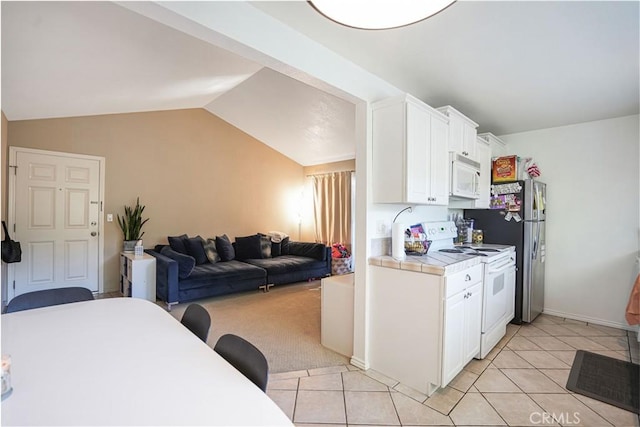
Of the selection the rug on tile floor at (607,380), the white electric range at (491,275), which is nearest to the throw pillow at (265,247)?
the white electric range at (491,275)

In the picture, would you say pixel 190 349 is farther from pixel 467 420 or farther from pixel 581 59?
pixel 581 59

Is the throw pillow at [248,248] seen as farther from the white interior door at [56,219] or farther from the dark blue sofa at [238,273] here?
the white interior door at [56,219]

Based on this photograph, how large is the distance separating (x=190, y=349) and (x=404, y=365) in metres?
1.63

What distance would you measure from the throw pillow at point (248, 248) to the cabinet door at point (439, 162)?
11.5 feet

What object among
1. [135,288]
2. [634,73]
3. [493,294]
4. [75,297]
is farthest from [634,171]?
[135,288]

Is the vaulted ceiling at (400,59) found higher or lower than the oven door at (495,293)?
higher

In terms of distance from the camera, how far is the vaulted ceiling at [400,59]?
1923 millimetres

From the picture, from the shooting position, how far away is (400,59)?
7.82 ft

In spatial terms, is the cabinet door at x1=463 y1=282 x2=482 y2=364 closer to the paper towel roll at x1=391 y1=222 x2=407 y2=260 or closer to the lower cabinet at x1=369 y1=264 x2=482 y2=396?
the lower cabinet at x1=369 y1=264 x2=482 y2=396

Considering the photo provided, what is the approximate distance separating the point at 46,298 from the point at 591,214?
5.10m

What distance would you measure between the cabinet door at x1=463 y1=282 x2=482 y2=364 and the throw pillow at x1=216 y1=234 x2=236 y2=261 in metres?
3.81

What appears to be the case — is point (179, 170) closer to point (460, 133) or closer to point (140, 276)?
point (140, 276)

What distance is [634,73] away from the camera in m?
2.50

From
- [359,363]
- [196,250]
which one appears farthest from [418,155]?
[196,250]
